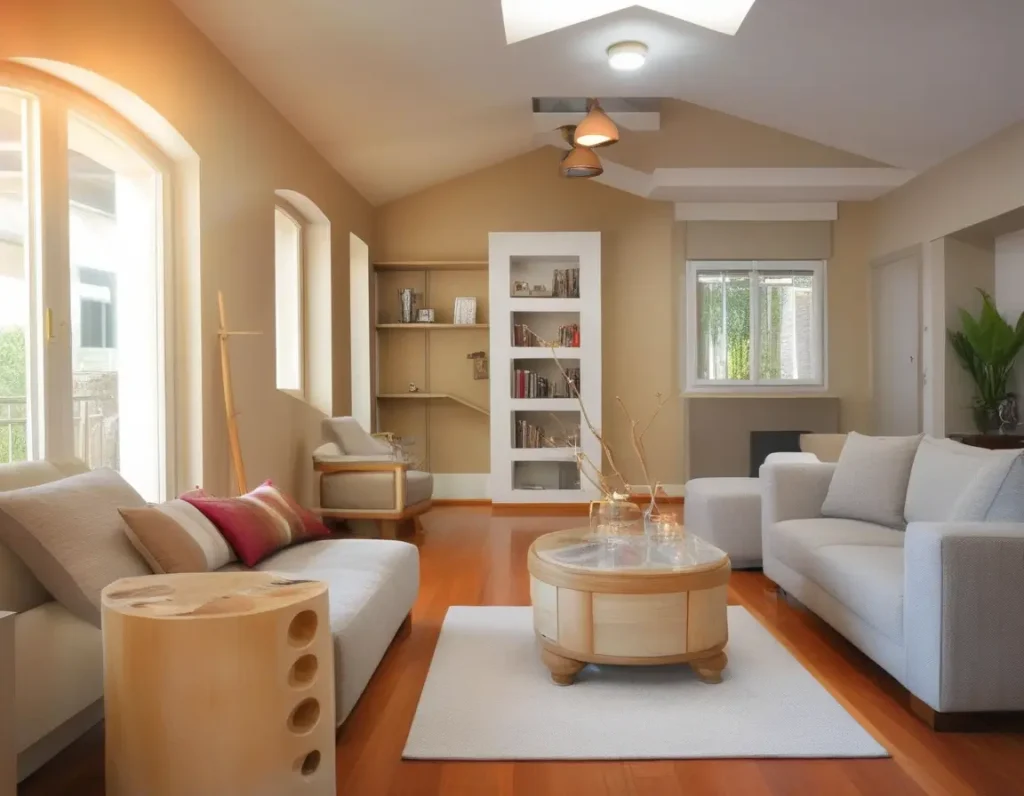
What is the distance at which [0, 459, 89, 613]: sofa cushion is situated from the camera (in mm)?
2229

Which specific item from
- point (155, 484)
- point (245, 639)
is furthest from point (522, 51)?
point (245, 639)

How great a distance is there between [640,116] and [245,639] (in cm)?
565

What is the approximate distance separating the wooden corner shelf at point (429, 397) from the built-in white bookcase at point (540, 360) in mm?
338

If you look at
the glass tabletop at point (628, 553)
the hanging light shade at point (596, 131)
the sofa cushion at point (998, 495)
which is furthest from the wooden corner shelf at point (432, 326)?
the sofa cushion at point (998, 495)

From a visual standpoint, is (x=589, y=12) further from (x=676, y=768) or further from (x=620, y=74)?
(x=676, y=768)

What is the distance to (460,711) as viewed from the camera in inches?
105

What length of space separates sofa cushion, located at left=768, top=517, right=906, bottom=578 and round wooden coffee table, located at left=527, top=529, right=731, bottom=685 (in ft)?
2.38

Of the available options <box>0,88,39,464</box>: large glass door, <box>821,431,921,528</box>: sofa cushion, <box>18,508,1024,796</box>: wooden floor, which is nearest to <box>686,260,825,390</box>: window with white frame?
<box>821,431,921,528</box>: sofa cushion

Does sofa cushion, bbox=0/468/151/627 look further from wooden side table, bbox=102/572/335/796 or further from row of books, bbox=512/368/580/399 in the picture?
row of books, bbox=512/368/580/399

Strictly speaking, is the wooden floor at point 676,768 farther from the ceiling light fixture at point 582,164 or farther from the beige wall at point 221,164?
the ceiling light fixture at point 582,164

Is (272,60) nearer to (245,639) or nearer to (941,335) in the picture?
(245,639)

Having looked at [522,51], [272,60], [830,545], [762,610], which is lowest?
[762,610]

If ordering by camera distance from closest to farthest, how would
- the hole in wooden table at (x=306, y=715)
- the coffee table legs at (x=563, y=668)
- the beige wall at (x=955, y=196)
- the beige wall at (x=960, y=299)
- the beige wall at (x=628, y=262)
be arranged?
the hole in wooden table at (x=306, y=715) → the coffee table legs at (x=563, y=668) → the beige wall at (x=955, y=196) → the beige wall at (x=960, y=299) → the beige wall at (x=628, y=262)

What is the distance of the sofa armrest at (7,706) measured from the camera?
164 centimetres
